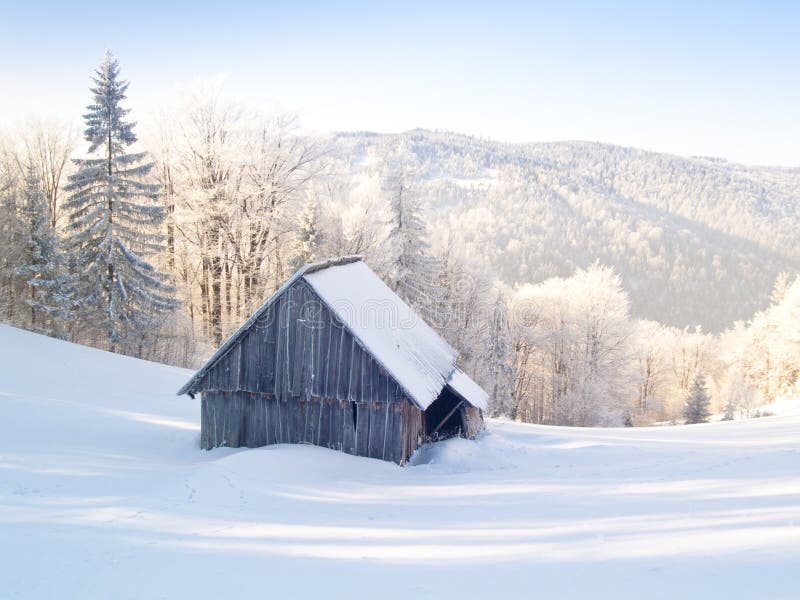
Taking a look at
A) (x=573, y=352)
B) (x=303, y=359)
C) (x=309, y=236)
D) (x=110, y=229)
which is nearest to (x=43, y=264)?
(x=110, y=229)

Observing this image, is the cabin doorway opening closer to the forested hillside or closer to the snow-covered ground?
the snow-covered ground

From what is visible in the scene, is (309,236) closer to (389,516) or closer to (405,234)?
(405,234)

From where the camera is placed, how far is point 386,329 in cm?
1622

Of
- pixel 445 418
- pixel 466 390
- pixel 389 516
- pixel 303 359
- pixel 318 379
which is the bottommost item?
pixel 445 418

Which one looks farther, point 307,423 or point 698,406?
point 698,406

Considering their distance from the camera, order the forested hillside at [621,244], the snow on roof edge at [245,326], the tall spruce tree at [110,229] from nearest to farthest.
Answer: the snow on roof edge at [245,326]
the tall spruce tree at [110,229]
the forested hillside at [621,244]

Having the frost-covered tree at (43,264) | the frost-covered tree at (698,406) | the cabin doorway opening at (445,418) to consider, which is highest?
the frost-covered tree at (43,264)

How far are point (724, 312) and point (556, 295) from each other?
102110mm

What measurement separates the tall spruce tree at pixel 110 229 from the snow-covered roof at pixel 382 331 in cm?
1394

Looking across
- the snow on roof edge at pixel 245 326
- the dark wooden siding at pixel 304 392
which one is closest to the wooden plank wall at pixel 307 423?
the dark wooden siding at pixel 304 392

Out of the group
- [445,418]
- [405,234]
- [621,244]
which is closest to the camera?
[445,418]

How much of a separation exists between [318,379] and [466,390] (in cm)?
581

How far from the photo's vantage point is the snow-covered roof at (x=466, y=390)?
1675 centimetres

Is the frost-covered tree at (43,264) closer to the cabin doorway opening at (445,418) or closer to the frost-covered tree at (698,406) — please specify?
the cabin doorway opening at (445,418)
